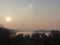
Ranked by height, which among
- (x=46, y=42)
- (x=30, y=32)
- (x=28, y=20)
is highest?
(x=28, y=20)

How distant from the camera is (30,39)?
118cm

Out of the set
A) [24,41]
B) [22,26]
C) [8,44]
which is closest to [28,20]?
[22,26]

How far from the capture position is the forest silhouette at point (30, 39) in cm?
116

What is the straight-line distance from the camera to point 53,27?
1.18 m

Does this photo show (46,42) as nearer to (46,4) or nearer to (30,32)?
(30,32)

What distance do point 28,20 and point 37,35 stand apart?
0.19 metres

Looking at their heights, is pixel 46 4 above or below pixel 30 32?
above

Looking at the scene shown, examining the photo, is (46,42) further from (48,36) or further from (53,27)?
(53,27)

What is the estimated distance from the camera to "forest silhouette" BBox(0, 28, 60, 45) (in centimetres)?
116

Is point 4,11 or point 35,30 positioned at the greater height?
point 4,11

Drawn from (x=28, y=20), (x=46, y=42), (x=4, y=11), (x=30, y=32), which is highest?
(x=4, y=11)

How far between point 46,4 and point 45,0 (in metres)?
0.05

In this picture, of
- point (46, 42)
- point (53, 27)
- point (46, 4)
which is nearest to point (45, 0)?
point (46, 4)

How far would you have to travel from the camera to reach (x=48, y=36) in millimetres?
1168
